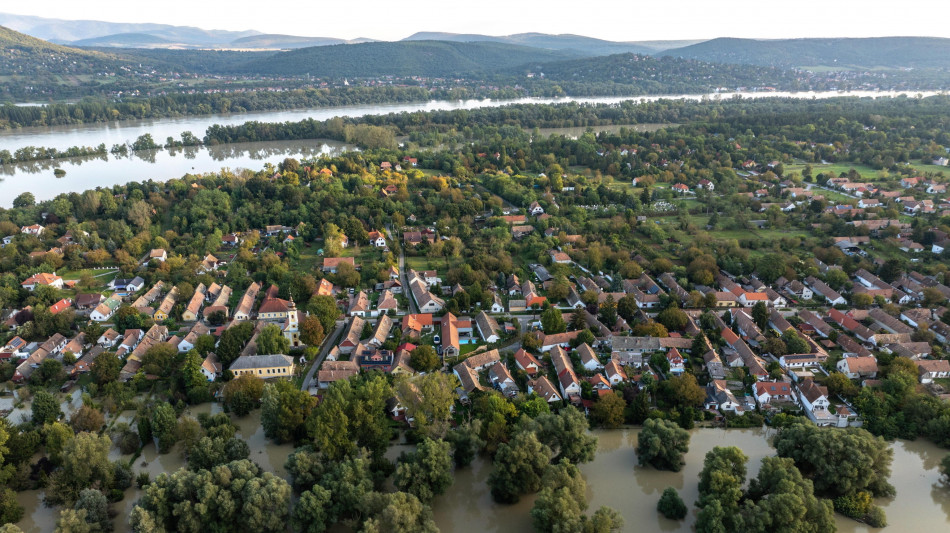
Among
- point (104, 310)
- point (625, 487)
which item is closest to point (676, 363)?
point (625, 487)

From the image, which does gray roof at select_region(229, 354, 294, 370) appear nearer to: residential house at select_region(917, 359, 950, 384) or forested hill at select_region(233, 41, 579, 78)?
residential house at select_region(917, 359, 950, 384)

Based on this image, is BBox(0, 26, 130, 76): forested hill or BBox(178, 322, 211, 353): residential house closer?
BBox(178, 322, 211, 353): residential house

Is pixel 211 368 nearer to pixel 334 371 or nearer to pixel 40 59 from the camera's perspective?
pixel 334 371

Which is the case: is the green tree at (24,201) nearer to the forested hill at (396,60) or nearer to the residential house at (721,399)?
the residential house at (721,399)

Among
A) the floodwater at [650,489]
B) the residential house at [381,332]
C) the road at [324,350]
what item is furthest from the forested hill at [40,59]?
the floodwater at [650,489]

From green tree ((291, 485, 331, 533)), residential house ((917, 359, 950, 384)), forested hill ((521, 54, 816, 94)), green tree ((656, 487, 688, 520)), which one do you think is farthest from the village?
forested hill ((521, 54, 816, 94))

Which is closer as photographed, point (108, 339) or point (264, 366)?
point (264, 366)
